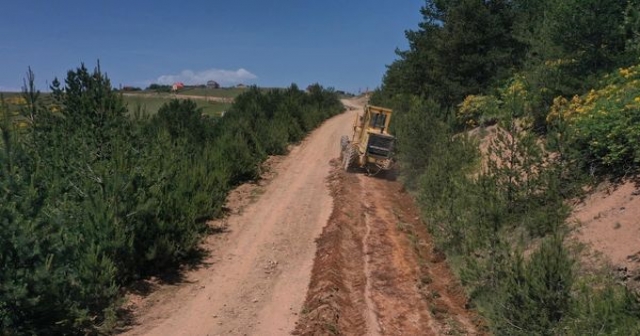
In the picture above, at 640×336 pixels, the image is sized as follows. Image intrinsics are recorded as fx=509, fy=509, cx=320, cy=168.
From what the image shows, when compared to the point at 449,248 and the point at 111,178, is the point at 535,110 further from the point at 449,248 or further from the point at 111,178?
the point at 111,178

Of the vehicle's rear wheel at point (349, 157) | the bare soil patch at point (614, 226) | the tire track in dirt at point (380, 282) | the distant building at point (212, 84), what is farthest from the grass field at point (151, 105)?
the distant building at point (212, 84)

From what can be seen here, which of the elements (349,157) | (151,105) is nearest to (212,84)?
(151,105)

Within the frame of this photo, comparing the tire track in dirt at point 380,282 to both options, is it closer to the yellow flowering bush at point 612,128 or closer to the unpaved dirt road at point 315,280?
the unpaved dirt road at point 315,280

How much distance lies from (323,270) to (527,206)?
4405 mm

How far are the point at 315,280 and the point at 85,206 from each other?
15.5ft

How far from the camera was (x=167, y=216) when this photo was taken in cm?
1154

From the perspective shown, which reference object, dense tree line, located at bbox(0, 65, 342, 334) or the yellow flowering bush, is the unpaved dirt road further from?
the yellow flowering bush

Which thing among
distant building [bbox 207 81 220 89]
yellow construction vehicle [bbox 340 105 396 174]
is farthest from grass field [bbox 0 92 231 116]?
distant building [bbox 207 81 220 89]

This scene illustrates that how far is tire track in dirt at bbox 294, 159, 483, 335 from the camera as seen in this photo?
8625 millimetres

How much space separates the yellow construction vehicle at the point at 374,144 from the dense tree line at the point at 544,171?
5.79 feet

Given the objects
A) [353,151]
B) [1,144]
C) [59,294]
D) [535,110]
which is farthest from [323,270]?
[353,151]

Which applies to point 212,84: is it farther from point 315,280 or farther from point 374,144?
point 315,280

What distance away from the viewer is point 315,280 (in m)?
10.6

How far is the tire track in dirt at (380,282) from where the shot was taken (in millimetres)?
8625
